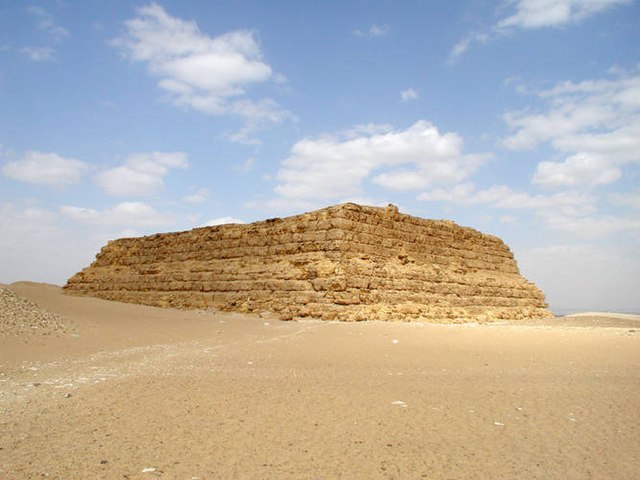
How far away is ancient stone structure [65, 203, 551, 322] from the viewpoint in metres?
14.7

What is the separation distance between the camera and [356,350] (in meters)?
7.86

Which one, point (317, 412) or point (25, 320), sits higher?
point (25, 320)

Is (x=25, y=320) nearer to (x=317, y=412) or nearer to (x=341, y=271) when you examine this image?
(x=317, y=412)

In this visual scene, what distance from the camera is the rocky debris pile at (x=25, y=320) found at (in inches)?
324

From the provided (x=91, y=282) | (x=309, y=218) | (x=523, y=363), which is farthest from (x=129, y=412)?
(x=91, y=282)

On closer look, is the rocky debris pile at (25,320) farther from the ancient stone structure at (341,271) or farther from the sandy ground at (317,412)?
the ancient stone structure at (341,271)

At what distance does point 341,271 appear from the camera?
47.3 ft

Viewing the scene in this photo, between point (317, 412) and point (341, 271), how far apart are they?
1032 centimetres

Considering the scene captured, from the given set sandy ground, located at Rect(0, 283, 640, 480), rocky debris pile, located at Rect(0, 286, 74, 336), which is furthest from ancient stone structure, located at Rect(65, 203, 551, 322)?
sandy ground, located at Rect(0, 283, 640, 480)

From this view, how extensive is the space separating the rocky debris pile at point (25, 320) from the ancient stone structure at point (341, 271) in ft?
21.1

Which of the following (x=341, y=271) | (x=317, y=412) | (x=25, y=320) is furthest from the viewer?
(x=341, y=271)

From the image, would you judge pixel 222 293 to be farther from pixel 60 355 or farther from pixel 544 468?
pixel 544 468

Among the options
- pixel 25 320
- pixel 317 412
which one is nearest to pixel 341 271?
pixel 25 320

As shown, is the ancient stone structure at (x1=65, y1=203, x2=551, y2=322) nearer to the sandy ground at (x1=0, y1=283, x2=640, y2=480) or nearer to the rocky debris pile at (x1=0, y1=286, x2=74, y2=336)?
the rocky debris pile at (x1=0, y1=286, x2=74, y2=336)
